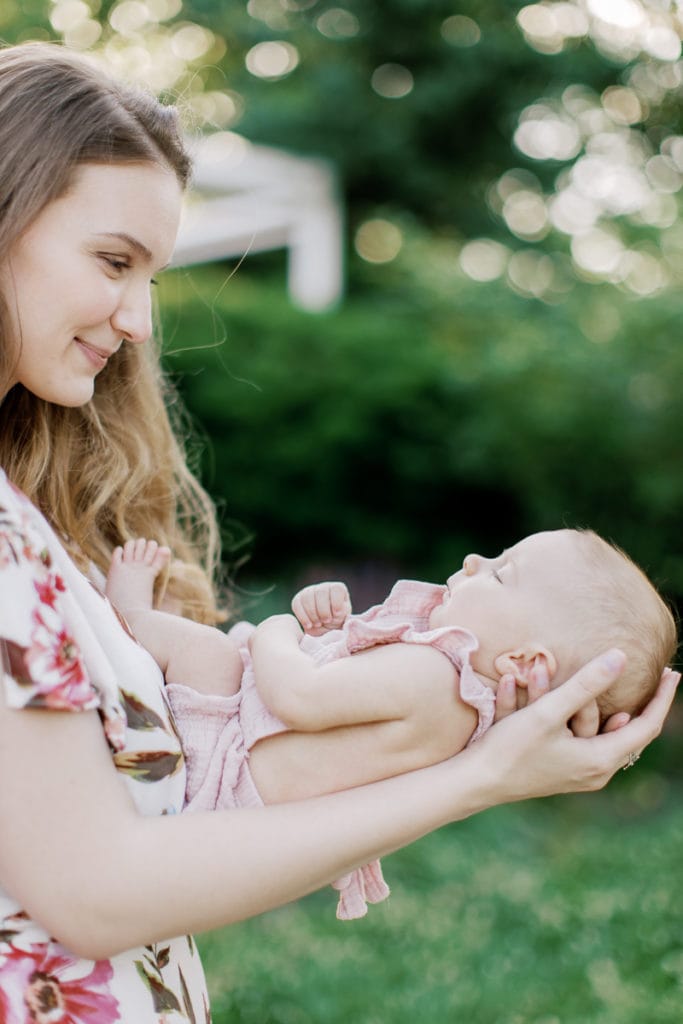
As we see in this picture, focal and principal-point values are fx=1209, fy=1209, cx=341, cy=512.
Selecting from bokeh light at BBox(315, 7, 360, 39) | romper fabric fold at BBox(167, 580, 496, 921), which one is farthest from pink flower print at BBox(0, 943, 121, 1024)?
bokeh light at BBox(315, 7, 360, 39)

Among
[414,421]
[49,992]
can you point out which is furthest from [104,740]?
[414,421]

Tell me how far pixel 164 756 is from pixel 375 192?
1776cm

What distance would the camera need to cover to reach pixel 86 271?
169cm

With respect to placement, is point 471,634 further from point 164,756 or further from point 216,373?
point 216,373

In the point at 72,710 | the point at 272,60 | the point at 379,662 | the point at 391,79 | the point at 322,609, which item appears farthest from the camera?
the point at 272,60

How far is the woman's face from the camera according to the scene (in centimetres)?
167

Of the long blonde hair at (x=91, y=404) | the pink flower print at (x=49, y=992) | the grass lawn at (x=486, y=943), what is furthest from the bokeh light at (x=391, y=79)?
the pink flower print at (x=49, y=992)

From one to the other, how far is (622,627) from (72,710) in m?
0.95

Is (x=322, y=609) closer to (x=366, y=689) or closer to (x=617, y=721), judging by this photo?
(x=366, y=689)

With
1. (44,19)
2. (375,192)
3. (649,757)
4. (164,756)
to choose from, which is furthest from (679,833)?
(375,192)

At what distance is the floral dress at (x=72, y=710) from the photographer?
1476mm

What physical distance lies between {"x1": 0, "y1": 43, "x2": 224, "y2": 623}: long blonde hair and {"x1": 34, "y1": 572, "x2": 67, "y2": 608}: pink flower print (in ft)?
1.23

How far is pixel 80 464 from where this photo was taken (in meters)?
2.28

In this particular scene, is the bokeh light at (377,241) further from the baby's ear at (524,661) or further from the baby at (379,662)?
the baby's ear at (524,661)
